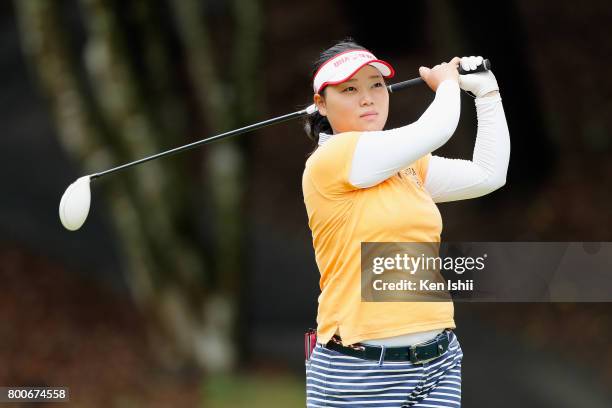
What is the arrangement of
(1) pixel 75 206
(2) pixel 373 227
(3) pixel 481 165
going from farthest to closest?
(1) pixel 75 206 → (3) pixel 481 165 → (2) pixel 373 227

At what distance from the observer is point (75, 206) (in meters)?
4.07

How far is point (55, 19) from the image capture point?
9227 mm

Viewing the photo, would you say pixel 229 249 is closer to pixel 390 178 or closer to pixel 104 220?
pixel 104 220

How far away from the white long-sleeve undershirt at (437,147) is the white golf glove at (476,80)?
30 millimetres

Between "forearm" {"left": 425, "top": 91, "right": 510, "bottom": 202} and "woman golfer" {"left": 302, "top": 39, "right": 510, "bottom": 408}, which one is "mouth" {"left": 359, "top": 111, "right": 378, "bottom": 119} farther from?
"forearm" {"left": 425, "top": 91, "right": 510, "bottom": 202}

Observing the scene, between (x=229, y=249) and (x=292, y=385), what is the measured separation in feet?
4.28

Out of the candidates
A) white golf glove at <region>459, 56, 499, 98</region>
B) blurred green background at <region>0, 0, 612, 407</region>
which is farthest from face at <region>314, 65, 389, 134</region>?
blurred green background at <region>0, 0, 612, 407</region>

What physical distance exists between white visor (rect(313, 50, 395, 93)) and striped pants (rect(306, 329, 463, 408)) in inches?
33.1

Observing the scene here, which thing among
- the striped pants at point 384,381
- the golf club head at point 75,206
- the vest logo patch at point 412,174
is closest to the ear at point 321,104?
the vest logo patch at point 412,174

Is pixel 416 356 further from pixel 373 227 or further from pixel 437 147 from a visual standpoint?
pixel 437 147

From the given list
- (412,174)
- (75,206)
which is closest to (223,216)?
(75,206)

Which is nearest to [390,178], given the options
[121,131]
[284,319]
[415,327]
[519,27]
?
[415,327]

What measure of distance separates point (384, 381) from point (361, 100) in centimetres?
88

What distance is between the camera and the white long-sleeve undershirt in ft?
11.0
